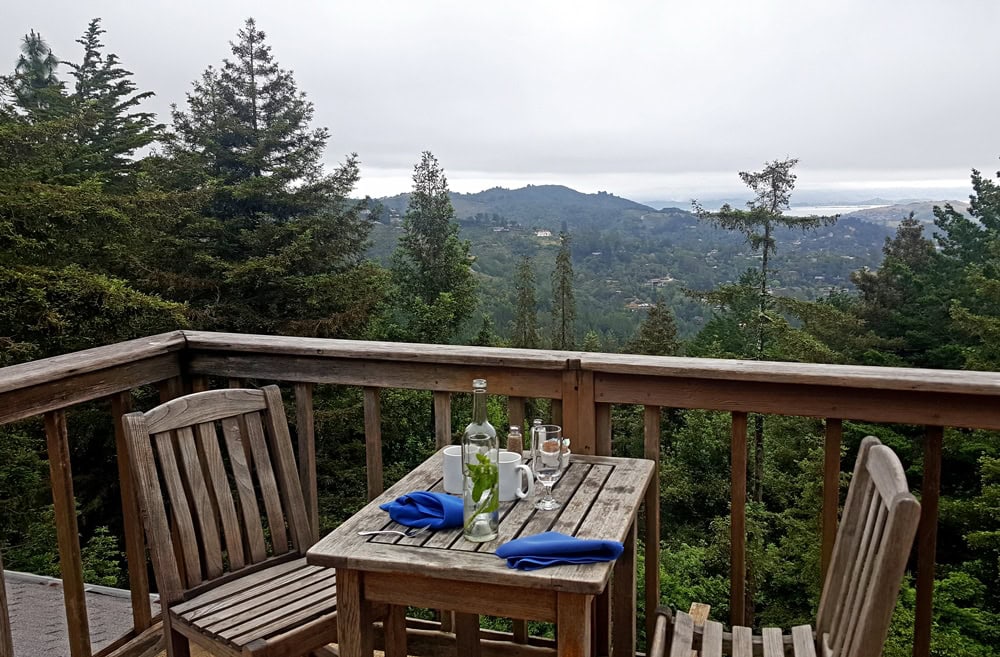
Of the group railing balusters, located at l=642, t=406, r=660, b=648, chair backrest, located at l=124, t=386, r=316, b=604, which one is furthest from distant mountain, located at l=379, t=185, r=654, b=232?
railing balusters, located at l=642, t=406, r=660, b=648

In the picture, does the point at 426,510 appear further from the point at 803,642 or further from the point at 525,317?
the point at 525,317

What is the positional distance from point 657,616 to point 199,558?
1.18m

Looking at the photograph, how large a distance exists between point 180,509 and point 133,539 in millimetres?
477

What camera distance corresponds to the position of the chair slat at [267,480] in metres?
2.13

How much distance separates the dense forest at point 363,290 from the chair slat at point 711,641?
30.9 feet

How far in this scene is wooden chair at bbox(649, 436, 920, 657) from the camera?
1.18 meters

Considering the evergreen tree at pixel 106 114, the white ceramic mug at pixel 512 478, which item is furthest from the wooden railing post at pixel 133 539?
the evergreen tree at pixel 106 114

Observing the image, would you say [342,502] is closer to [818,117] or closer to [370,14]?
[370,14]

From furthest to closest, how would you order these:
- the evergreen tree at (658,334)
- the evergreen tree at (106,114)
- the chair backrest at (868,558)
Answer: the evergreen tree at (658,334) → the evergreen tree at (106,114) → the chair backrest at (868,558)

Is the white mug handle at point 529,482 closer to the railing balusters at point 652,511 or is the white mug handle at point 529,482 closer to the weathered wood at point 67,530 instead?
the railing balusters at point 652,511

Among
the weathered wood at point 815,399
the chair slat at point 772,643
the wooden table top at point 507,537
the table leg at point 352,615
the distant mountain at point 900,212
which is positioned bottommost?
the chair slat at point 772,643

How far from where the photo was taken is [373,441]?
7.57ft

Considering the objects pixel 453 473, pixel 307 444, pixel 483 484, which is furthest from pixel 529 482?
pixel 307 444

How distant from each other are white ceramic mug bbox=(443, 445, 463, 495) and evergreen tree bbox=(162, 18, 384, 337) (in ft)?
52.7
